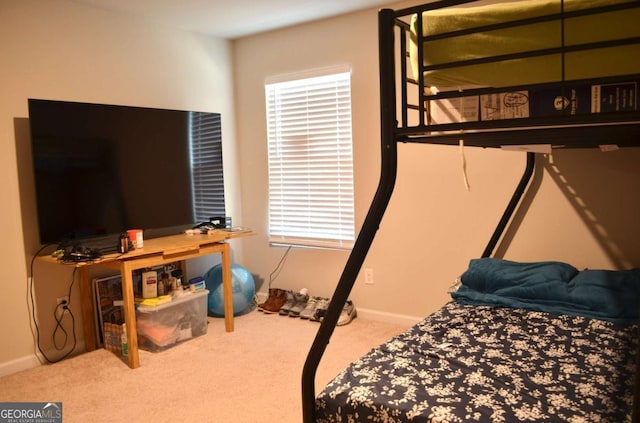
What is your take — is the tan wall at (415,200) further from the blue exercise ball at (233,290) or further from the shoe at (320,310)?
the blue exercise ball at (233,290)

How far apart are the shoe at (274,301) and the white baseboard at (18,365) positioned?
1.59m

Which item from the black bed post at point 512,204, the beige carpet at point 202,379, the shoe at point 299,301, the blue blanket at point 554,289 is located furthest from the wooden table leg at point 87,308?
the black bed post at point 512,204

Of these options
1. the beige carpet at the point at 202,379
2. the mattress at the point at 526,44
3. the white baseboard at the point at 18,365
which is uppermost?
the mattress at the point at 526,44

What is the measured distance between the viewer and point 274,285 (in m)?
4.01

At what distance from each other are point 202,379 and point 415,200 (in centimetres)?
177

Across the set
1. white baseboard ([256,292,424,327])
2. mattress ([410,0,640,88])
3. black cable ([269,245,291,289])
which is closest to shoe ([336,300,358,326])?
white baseboard ([256,292,424,327])

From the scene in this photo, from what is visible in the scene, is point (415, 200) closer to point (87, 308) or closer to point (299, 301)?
point (299, 301)

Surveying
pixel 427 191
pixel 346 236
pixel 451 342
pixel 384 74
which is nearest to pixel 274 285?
pixel 346 236

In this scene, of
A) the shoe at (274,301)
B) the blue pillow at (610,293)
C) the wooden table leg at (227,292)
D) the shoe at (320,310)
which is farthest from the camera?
the shoe at (274,301)

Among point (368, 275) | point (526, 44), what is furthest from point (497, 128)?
point (368, 275)

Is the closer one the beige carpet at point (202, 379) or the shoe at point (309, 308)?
the beige carpet at point (202, 379)

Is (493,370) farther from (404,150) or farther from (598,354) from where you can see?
(404,150)

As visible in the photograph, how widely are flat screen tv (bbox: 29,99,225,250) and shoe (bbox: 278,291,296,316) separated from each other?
0.84 m

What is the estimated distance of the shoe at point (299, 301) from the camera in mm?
3604
